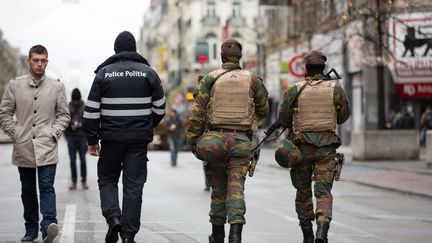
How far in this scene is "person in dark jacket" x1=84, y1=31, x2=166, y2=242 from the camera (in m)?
8.75

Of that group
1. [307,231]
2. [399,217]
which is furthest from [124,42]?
[399,217]

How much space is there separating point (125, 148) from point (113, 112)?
13.5 inches

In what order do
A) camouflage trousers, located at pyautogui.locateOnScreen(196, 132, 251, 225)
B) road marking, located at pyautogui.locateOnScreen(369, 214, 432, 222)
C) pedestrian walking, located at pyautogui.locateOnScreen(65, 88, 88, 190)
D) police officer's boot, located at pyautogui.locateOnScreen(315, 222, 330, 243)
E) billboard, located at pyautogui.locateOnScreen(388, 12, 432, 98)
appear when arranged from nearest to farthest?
1. camouflage trousers, located at pyautogui.locateOnScreen(196, 132, 251, 225)
2. police officer's boot, located at pyautogui.locateOnScreen(315, 222, 330, 243)
3. road marking, located at pyautogui.locateOnScreen(369, 214, 432, 222)
4. pedestrian walking, located at pyautogui.locateOnScreen(65, 88, 88, 190)
5. billboard, located at pyautogui.locateOnScreen(388, 12, 432, 98)

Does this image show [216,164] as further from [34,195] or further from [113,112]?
[34,195]

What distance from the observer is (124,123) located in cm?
877

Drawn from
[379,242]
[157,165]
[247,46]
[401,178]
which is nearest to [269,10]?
[247,46]

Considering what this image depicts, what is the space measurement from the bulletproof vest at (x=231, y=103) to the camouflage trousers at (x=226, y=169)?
11cm

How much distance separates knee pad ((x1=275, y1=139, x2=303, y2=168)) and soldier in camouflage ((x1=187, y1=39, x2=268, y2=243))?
0.36m

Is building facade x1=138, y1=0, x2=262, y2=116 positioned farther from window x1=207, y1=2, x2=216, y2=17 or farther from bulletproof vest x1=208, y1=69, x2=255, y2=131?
bulletproof vest x1=208, y1=69, x2=255, y2=131

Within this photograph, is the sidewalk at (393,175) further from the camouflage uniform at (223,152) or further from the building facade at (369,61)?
the camouflage uniform at (223,152)

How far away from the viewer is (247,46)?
9100 centimetres

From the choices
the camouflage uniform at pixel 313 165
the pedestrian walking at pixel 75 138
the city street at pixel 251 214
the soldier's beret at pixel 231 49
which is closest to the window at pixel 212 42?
the city street at pixel 251 214

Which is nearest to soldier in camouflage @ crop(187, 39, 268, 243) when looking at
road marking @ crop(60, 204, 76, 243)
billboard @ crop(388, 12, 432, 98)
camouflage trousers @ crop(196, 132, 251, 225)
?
camouflage trousers @ crop(196, 132, 251, 225)

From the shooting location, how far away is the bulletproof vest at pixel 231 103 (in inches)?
339
